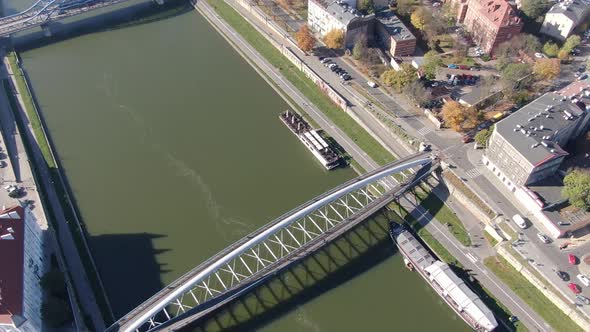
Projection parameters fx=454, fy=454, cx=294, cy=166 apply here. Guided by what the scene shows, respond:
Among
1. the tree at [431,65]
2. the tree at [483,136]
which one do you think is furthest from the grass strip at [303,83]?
the tree at [431,65]

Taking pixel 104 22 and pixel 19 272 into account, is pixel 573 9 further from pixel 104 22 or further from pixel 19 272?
pixel 19 272

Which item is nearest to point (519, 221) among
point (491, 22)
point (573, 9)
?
point (491, 22)

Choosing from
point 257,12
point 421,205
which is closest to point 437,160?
point 421,205

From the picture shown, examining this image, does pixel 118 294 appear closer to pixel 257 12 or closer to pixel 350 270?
pixel 350 270

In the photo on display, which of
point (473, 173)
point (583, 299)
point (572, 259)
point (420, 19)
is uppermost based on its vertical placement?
point (420, 19)

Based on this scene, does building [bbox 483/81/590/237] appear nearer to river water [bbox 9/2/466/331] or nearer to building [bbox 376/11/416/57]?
river water [bbox 9/2/466/331]
